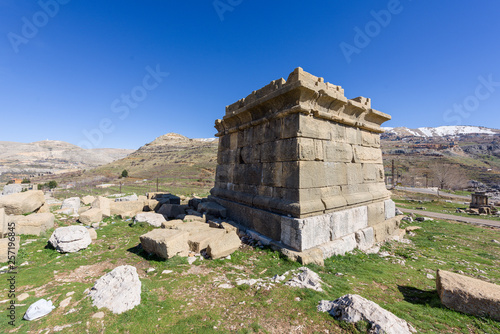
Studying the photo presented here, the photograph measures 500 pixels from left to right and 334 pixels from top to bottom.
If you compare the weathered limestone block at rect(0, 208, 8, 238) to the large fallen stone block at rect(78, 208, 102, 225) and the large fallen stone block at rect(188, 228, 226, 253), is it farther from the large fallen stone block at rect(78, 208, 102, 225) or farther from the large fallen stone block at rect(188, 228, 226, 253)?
the large fallen stone block at rect(188, 228, 226, 253)

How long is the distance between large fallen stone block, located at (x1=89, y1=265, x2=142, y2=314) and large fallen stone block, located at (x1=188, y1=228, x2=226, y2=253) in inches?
57.6

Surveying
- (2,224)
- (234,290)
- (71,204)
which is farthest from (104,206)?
(234,290)

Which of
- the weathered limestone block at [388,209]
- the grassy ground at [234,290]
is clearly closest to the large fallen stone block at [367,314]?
the grassy ground at [234,290]

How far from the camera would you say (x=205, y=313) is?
249 centimetres

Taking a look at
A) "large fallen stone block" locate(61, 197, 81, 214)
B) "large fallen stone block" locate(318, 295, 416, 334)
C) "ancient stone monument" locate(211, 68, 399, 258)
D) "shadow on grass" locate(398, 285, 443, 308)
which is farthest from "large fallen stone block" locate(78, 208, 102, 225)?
"shadow on grass" locate(398, 285, 443, 308)

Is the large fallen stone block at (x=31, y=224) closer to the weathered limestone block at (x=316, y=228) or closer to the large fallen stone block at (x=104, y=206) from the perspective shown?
the large fallen stone block at (x=104, y=206)

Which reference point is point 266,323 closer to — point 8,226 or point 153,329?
point 153,329

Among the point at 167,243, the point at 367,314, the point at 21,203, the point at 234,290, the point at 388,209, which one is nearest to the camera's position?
the point at 367,314

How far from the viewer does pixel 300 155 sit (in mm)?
4184

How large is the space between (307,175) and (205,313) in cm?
297

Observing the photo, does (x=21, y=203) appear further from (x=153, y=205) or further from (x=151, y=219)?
(x=151, y=219)

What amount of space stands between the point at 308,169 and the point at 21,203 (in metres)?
8.01

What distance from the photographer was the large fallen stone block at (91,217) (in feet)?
20.3

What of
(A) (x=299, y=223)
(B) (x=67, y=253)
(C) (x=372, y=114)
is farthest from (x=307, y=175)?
(B) (x=67, y=253)
